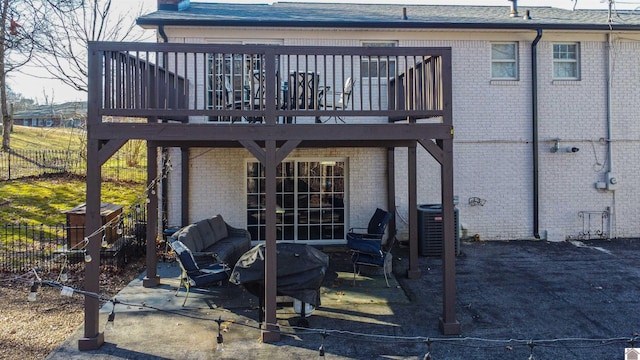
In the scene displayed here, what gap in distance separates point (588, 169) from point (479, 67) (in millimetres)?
3826

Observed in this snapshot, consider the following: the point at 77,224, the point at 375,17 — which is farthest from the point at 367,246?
the point at 375,17

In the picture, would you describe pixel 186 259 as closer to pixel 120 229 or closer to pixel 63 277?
pixel 63 277

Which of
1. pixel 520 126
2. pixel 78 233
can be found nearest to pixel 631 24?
pixel 520 126

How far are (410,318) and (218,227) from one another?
14.7 ft

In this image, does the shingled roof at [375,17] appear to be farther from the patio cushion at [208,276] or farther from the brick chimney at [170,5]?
the patio cushion at [208,276]

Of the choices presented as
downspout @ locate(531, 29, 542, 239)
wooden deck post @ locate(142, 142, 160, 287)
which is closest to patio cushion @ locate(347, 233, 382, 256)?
wooden deck post @ locate(142, 142, 160, 287)

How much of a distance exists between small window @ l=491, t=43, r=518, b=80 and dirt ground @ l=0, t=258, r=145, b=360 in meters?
9.59

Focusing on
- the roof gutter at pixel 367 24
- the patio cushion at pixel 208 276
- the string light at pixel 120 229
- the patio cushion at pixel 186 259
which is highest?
the roof gutter at pixel 367 24

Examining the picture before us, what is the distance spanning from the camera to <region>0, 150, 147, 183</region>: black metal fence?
17.1m

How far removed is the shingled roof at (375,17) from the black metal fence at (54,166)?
933 cm

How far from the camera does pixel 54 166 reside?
18.1 meters

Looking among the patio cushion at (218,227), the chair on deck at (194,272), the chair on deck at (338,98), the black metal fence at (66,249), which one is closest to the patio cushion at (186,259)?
the chair on deck at (194,272)

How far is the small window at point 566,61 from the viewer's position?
11047 mm

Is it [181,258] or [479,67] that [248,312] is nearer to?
[181,258]
